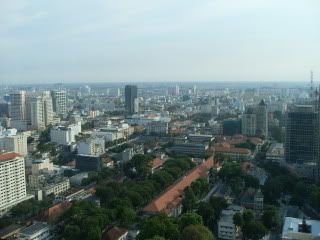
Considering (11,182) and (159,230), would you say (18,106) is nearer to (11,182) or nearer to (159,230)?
(11,182)

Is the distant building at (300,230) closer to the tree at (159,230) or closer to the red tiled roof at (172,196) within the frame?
the tree at (159,230)

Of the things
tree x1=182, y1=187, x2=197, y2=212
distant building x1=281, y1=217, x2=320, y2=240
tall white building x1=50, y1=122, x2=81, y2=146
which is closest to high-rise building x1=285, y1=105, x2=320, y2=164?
tree x1=182, y1=187, x2=197, y2=212

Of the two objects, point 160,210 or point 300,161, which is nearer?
point 160,210

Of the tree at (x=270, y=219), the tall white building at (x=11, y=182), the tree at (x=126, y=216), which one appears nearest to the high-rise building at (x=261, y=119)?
the tree at (x=270, y=219)

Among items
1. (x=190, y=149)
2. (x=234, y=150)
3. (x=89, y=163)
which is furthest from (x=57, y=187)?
(x=234, y=150)

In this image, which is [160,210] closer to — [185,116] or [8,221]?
[8,221]

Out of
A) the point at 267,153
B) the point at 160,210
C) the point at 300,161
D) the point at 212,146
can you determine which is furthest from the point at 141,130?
the point at 160,210

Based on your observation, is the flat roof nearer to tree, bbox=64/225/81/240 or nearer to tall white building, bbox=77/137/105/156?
tree, bbox=64/225/81/240
